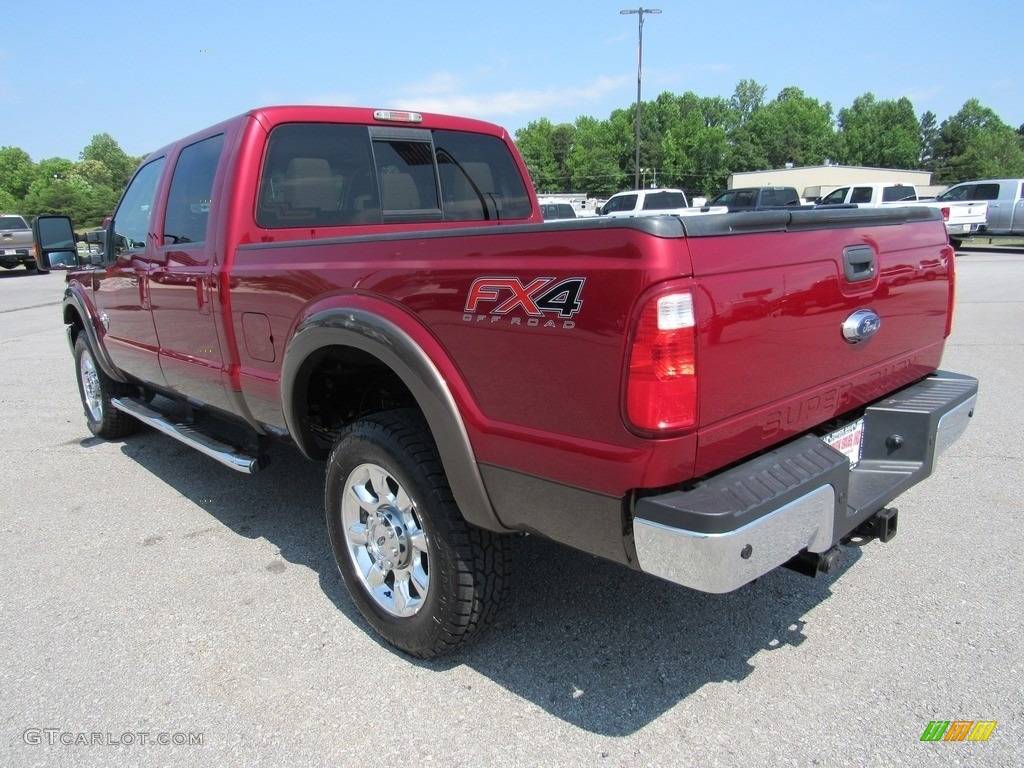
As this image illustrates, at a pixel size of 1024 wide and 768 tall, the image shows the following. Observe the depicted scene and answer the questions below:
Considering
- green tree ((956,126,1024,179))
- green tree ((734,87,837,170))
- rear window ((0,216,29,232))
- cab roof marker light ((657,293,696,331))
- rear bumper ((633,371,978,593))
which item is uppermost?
green tree ((734,87,837,170))

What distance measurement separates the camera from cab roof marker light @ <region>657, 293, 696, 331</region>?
184 centimetres

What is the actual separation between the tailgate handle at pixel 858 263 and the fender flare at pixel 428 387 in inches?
52.9

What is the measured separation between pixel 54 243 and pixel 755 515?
5.59 m

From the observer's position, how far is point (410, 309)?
244 centimetres

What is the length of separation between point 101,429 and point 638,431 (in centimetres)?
517

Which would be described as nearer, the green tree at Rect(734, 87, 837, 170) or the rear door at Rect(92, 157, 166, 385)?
the rear door at Rect(92, 157, 166, 385)

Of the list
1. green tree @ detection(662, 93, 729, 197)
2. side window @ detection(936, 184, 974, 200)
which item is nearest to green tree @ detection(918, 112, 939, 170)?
green tree @ detection(662, 93, 729, 197)

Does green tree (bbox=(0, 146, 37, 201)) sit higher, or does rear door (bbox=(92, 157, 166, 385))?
green tree (bbox=(0, 146, 37, 201))

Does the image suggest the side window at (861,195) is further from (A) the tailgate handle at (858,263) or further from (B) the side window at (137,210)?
(A) the tailgate handle at (858,263)

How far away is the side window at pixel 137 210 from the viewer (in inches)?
174

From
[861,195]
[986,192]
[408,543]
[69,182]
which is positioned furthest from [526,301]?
[69,182]

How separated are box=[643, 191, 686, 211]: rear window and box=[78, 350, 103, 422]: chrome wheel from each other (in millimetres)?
18358

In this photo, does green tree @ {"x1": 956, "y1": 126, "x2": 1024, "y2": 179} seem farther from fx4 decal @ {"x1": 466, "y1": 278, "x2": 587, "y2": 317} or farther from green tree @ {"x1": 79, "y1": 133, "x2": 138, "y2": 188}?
green tree @ {"x1": 79, "y1": 133, "x2": 138, "y2": 188}

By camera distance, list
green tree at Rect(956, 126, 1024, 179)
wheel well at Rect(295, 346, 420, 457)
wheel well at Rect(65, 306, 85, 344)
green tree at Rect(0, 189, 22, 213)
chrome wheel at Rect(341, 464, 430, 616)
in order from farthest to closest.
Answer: green tree at Rect(956, 126, 1024, 179)
green tree at Rect(0, 189, 22, 213)
wheel well at Rect(65, 306, 85, 344)
wheel well at Rect(295, 346, 420, 457)
chrome wheel at Rect(341, 464, 430, 616)
